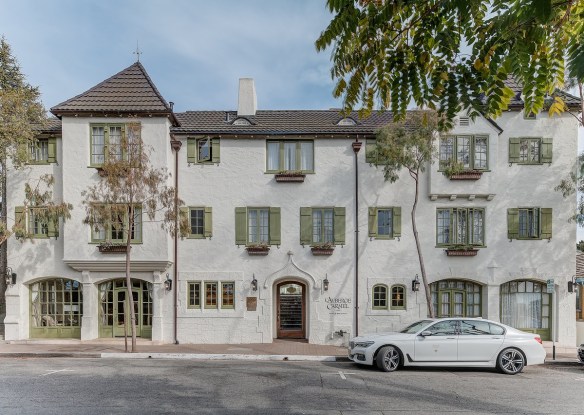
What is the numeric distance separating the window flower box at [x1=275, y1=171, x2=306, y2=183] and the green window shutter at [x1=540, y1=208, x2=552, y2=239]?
9275 mm

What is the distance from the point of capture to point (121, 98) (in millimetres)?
16859

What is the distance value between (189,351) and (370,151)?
388 inches

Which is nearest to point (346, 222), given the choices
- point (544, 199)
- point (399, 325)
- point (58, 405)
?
point (399, 325)

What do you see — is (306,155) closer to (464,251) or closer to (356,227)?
(356,227)

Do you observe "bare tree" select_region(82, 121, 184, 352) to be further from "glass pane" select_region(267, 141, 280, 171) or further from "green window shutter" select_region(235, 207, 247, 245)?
"glass pane" select_region(267, 141, 280, 171)

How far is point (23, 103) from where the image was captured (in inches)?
580

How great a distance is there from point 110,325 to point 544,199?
17.4 meters

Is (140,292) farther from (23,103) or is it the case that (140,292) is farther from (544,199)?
(544,199)

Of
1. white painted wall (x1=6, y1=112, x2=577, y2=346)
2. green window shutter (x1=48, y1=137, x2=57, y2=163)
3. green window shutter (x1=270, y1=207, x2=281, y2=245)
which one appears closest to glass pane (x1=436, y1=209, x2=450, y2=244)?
white painted wall (x1=6, y1=112, x2=577, y2=346)

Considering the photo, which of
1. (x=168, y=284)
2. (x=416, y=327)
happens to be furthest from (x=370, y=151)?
(x=168, y=284)

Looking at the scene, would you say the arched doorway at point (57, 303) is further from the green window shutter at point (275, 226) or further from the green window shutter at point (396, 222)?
the green window shutter at point (396, 222)

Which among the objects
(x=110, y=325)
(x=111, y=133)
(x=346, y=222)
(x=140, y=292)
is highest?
(x=111, y=133)

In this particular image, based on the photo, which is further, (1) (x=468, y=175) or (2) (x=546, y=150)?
(2) (x=546, y=150)

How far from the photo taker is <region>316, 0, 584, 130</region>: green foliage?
3.19 meters
